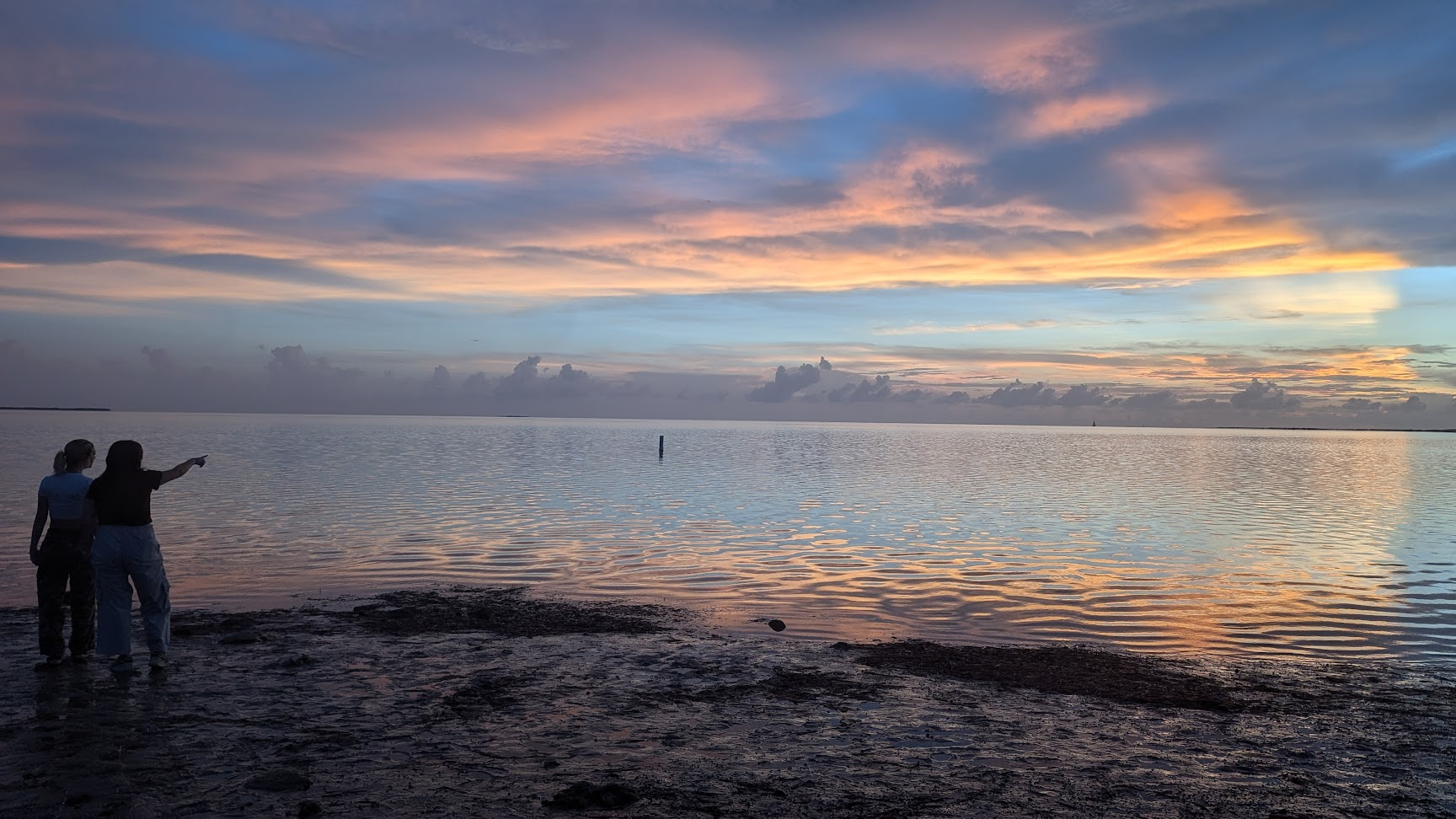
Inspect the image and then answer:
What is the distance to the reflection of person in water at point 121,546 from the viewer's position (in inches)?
449

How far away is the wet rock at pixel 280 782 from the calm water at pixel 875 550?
10094mm

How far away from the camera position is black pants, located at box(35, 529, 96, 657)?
1177 centimetres

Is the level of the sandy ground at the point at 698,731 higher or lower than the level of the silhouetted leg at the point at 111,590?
lower

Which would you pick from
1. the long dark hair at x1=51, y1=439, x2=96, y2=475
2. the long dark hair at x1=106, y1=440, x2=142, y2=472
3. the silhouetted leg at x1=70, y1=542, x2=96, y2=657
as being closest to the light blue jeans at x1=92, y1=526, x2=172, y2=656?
the silhouetted leg at x1=70, y1=542, x2=96, y2=657

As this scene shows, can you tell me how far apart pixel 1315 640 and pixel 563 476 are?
4647cm

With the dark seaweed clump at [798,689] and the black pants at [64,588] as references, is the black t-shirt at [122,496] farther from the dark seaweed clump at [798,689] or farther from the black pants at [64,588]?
the dark seaweed clump at [798,689]

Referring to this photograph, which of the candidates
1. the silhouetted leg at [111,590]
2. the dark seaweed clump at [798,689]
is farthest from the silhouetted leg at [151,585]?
the dark seaweed clump at [798,689]

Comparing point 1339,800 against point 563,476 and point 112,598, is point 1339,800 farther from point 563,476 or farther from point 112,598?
point 563,476

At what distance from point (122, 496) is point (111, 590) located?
1159 mm

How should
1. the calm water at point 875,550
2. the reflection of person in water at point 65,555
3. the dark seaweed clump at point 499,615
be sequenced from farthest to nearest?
the calm water at point 875,550, the dark seaweed clump at point 499,615, the reflection of person in water at point 65,555

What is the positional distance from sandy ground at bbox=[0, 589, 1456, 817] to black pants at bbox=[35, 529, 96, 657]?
0.43 metres

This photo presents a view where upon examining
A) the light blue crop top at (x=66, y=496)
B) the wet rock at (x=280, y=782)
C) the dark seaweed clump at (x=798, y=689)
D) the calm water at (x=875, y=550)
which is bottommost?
the calm water at (x=875, y=550)

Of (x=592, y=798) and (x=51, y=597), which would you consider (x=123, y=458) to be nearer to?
(x=51, y=597)

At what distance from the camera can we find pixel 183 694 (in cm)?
1088
